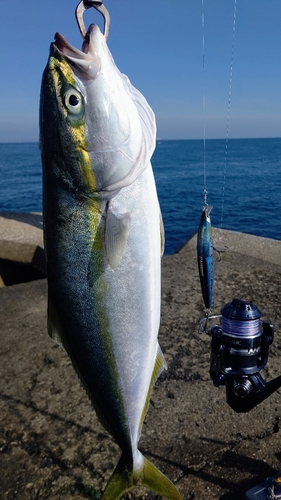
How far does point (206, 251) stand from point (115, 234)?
1.96 m

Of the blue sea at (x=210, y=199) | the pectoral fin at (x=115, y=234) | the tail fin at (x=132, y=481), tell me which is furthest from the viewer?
the blue sea at (x=210, y=199)

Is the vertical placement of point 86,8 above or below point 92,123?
above

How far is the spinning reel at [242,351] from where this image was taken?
2957 mm

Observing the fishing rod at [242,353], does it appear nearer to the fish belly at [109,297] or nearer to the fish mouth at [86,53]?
the fish belly at [109,297]

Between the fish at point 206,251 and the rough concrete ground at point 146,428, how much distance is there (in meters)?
1.21

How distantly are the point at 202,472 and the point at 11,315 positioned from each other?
3.80 metres

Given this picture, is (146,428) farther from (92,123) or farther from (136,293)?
(92,123)

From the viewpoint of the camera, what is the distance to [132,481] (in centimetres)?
229

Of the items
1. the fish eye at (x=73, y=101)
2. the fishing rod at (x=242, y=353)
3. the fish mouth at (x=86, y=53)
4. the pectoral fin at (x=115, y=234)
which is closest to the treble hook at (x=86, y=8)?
the fish mouth at (x=86, y=53)

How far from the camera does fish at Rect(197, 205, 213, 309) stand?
3588 mm

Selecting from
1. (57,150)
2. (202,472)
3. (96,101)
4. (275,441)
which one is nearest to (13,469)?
(202,472)

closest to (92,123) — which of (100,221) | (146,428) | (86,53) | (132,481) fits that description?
(86,53)

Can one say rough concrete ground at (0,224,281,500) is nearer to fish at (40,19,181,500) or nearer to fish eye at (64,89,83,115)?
fish at (40,19,181,500)

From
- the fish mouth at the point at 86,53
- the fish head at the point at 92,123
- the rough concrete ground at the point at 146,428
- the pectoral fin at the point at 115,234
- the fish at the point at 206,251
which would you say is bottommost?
the rough concrete ground at the point at 146,428
